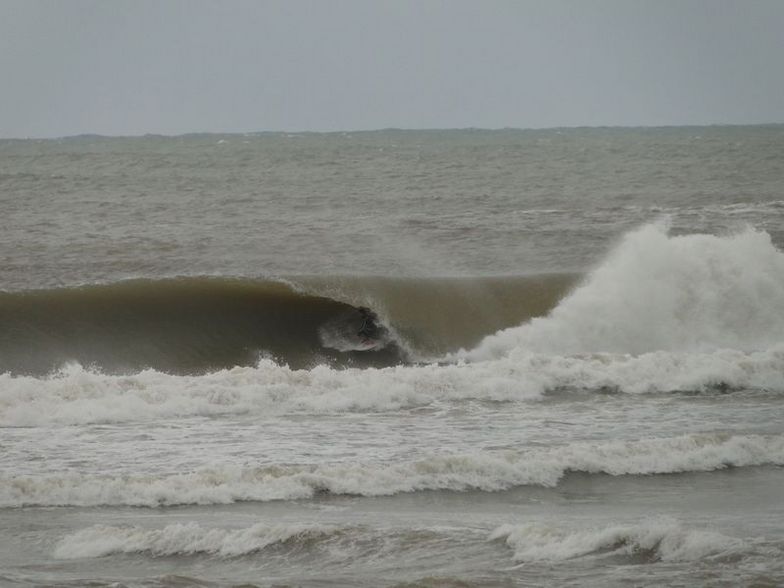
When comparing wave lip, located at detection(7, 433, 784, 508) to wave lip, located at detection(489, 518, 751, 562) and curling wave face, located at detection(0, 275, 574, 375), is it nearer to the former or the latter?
wave lip, located at detection(489, 518, 751, 562)

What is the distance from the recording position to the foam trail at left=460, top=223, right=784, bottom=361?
1498 cm

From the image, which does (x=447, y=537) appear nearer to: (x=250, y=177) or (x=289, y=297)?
(x=289, y=297)

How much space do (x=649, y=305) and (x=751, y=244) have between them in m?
2.40

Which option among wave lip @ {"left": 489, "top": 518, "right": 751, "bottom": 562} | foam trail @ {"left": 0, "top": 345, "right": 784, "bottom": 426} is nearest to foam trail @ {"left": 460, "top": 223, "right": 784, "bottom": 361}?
foam trail @ {"left": 0, "top": 345, "right": 784, "bottom": 426}

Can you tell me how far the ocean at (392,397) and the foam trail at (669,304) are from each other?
0.15 feet

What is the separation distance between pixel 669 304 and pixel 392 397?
17.9ft

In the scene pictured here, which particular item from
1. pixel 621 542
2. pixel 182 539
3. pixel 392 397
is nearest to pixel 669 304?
pixel 392 397

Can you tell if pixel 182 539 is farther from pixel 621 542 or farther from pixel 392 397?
pixel 392 397

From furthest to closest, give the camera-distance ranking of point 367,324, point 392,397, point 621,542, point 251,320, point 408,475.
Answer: point 251,320
point 367,324
point 392,397
point 408,475
point 621,542

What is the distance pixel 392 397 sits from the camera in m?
11.9

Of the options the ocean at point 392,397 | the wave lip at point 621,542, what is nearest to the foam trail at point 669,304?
the ocean at point 392,397

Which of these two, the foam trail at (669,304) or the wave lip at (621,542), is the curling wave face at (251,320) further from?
the wave lip at (621,542)

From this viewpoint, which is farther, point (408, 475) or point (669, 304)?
point (669, 304)

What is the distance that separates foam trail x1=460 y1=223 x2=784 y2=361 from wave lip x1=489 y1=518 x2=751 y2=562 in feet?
22.9
